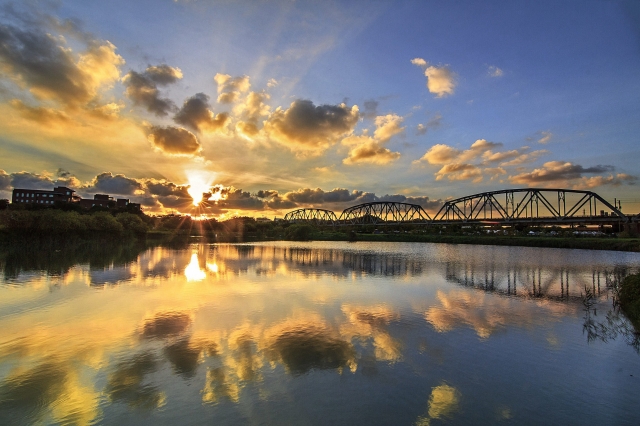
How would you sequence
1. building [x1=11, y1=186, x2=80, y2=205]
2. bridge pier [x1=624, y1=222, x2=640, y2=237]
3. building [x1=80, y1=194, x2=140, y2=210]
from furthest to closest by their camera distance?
building [x1=80, y1=194, x2=140, y2=210]
building [x1=11, y1=186, x2=80, y2=205]
bridge pier [x1=624, y1=222, x2=640, y2=237]

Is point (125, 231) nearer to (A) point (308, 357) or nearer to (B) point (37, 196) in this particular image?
(B) point (37, 196)

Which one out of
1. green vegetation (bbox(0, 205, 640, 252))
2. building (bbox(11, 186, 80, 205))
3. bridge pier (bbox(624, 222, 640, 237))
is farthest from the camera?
building (bbox(11, 186, 80, 205))

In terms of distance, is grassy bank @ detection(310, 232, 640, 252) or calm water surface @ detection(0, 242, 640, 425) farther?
grassy bank @ detection(310, 232, 640, 252)

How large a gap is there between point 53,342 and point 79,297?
8.32m

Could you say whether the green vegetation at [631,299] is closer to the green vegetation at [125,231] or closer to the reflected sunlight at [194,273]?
the reflected sunlight at [194,273]

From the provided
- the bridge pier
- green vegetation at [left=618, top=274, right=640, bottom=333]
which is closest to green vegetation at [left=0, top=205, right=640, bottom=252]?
the bridge pier

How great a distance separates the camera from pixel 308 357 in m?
11.4

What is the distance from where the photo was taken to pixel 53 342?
41.0 feet

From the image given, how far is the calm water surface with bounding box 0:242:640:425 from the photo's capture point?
26.8ft

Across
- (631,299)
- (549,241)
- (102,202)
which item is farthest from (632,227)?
(102,202)

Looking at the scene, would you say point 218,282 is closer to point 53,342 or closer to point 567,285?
point 53,342

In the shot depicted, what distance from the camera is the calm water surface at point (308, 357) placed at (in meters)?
8.17

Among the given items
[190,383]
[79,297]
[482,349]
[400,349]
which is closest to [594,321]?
[482,349]

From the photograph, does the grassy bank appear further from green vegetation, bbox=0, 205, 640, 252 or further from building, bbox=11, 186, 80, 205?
building, bbox=11, 186, 80, 205
